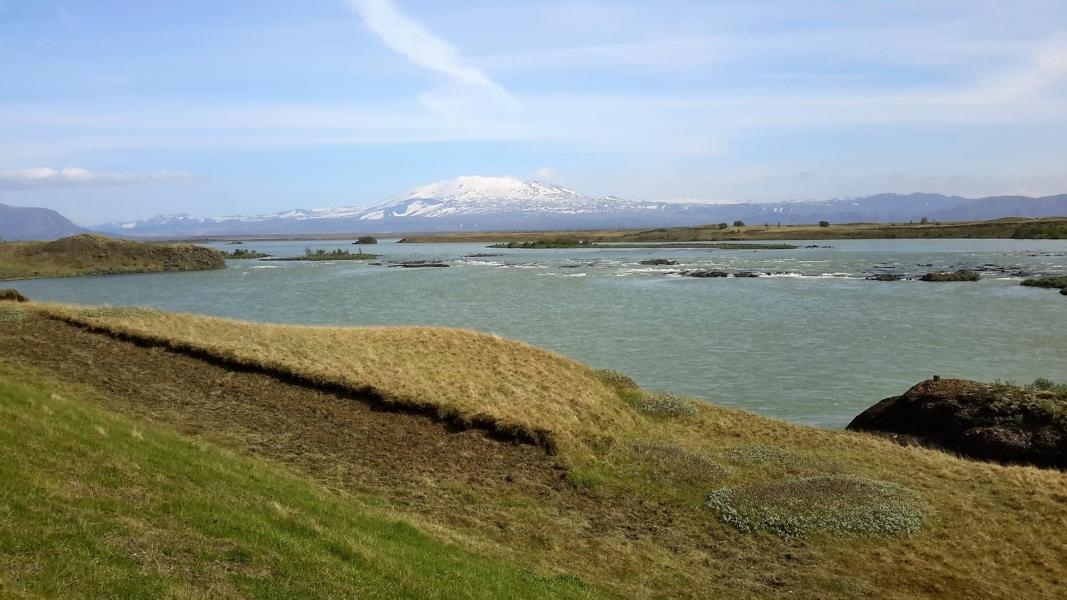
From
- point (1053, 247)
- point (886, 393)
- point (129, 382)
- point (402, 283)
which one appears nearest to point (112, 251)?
point (402, 283)

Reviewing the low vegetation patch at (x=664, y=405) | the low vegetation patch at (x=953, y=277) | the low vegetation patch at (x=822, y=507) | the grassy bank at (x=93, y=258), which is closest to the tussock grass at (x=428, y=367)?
the low vegetation patch at (x=664, y=405)

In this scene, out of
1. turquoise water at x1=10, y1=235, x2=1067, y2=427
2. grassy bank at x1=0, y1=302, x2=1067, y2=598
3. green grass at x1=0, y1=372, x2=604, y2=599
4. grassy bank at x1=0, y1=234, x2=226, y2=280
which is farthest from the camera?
grassy bank at x1=0, y1=234, x2=226, y2=280

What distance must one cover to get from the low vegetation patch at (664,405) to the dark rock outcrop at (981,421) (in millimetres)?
7516

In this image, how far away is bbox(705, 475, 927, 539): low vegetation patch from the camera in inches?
717

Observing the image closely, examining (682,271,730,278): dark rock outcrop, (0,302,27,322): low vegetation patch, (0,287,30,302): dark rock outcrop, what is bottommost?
(682,271,730,278): dark rock outcrop

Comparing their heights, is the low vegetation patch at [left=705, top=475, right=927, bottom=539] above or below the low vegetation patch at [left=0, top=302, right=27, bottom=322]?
below

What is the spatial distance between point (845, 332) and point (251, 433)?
4863 cm

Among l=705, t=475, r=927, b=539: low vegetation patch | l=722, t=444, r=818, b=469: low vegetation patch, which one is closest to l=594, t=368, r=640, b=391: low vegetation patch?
l=722, t=444, r=818, b=469: low vegetation patch

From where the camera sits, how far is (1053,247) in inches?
5684

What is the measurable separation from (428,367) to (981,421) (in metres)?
21.9

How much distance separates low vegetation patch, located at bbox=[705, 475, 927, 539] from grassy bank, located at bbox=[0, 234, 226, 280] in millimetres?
132762

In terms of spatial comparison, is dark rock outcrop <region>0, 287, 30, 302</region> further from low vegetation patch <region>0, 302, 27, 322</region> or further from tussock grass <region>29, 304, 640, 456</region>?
low vegetation patch <region>0, 302, 27, 322</region>

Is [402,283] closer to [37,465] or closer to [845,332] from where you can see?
[845,332]

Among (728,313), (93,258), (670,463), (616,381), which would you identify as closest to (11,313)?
(616,381)
